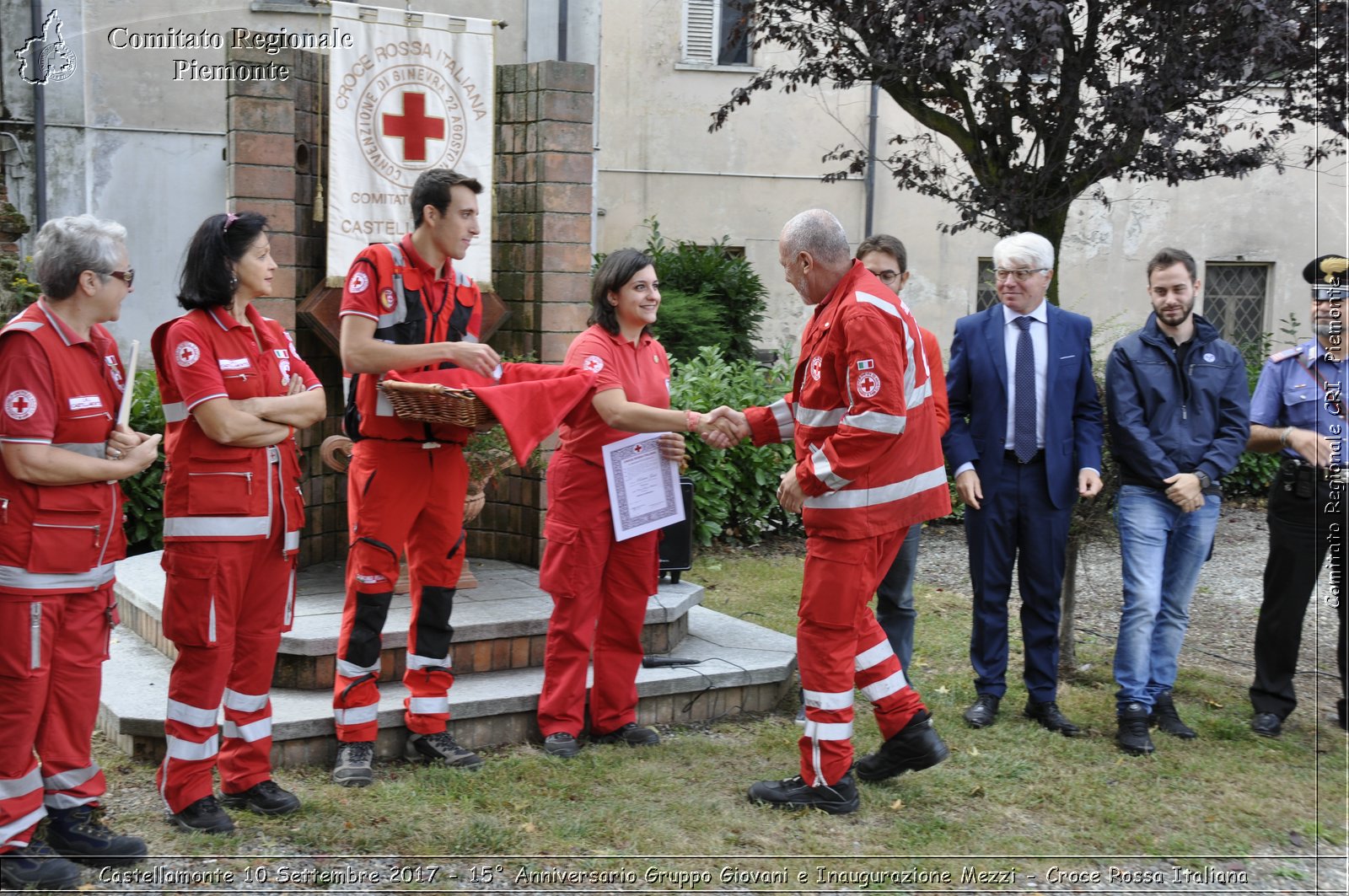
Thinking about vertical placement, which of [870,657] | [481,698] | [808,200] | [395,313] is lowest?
[481,698]

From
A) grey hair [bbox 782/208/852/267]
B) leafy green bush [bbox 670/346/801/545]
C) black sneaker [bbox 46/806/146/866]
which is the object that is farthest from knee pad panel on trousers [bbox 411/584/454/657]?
leafy green bush [bbox 670/346/801/545]

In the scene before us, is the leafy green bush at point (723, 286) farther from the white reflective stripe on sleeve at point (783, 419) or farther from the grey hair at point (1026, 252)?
the white reflective stripe on sleeve at point (783, 419)

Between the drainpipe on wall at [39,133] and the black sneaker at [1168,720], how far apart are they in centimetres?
1358

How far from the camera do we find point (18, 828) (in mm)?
3803

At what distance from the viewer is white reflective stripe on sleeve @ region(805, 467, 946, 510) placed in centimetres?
459

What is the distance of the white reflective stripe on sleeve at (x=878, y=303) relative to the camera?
4.54m

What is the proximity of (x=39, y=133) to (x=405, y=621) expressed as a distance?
38.1 ft

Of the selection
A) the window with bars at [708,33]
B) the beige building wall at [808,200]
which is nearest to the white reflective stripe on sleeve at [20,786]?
the beige building wall at [808,200]

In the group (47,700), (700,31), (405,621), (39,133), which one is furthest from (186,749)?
(700,31)

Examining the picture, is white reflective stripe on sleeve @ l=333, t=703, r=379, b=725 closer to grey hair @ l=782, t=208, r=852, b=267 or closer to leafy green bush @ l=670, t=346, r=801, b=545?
grey hair @ l=782, t=208, r=852, b=267

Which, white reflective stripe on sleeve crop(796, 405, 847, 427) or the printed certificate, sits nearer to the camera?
white reflective stripe on sleeve crop(796, 405, 847, 427)

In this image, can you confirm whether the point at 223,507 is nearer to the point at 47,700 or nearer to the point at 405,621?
the point at 47,700

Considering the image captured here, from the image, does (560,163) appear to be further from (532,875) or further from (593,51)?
(593,51)

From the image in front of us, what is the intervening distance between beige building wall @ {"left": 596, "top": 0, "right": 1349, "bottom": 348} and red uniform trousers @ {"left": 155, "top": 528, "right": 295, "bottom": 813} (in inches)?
501
